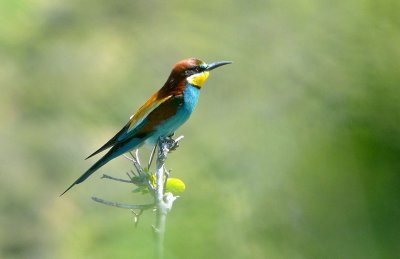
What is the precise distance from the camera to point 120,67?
6.20 metres

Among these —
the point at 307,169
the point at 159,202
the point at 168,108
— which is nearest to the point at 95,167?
the point at 168,108

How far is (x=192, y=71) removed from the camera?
154 cm

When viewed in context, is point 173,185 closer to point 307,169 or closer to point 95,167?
point 307,169

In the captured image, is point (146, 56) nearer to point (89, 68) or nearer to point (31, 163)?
point (89, 68)

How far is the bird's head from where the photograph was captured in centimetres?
152

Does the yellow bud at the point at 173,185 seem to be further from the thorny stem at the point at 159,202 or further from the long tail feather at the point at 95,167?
the long tail feather at the point at 95,167

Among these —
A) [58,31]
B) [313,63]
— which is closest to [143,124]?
[313,63]

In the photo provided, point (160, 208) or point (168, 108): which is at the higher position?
point (168, 108)

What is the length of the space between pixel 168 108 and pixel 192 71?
9 cm

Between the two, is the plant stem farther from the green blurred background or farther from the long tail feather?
the long tail feather

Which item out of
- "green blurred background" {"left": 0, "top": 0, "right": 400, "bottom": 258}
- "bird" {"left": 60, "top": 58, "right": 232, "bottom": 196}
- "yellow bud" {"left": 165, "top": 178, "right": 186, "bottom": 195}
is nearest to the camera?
"green blurred background" {"left": 0, "top": 0, "right": 400, "bottom": 258}

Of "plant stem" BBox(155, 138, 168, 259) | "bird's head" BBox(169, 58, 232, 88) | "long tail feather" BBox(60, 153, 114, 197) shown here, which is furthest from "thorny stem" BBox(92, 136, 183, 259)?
"bird's head" BBox(169, 58, 232, 88)

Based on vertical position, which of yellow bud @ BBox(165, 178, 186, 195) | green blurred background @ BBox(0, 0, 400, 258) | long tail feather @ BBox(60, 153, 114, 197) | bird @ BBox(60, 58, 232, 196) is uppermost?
bird @ BBox(60, 58, 232, 196)

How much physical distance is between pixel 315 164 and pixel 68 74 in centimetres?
623
